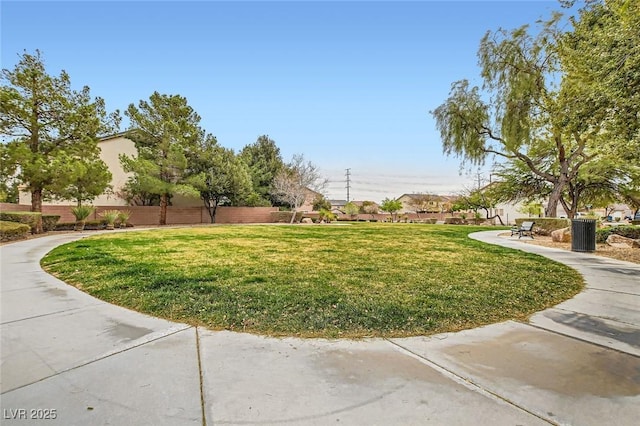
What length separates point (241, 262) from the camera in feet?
23.7

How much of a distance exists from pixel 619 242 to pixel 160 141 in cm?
2598

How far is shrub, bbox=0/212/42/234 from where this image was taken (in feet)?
43.8

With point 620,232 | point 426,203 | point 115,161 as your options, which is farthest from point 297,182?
point 426,203

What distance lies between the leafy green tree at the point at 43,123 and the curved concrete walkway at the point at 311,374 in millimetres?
15755

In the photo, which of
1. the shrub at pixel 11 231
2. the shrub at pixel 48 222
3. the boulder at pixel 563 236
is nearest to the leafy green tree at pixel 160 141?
the shrub at pixel 48 222

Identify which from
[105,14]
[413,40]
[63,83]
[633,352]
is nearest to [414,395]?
[633,352]

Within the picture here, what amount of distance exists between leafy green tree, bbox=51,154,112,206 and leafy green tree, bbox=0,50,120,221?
0.12m

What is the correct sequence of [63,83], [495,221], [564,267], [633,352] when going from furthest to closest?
1. [495,221]
2. [63,83]
3. [564,267]
4. [633,352]

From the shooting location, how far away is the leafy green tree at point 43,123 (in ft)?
49.4

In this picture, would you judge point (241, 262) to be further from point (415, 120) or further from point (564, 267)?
point (415, 120)

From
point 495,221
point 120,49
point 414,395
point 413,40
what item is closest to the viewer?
point 414,395

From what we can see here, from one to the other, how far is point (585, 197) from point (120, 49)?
28778 mm

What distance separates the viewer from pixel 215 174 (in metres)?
26.5

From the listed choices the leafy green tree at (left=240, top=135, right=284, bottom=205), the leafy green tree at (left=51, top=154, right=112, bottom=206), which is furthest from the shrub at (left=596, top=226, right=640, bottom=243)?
the leafy green tree at (left=240, top=135, right=284, bottom=205)
